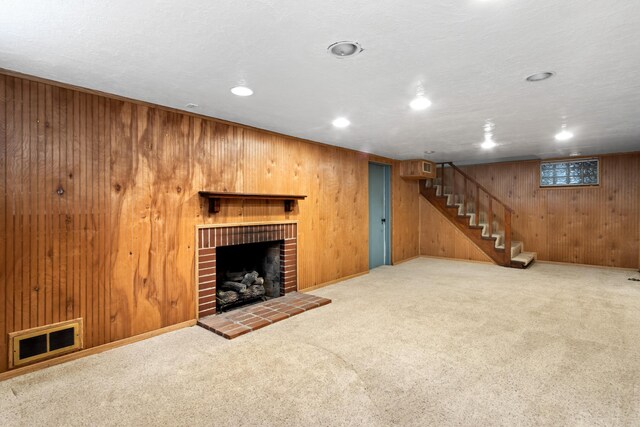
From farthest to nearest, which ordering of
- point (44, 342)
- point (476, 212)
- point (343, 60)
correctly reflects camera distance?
point (476, 212)
point (44, 342)
point (343, 60)

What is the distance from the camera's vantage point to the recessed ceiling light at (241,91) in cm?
267

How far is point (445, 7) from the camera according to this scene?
5.23 feet

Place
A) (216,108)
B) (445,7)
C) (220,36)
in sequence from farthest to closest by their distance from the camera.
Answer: (216,108) < (220,36) < (445,7)

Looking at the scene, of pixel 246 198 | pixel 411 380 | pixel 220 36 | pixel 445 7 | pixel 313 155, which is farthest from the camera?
pixel 313 155

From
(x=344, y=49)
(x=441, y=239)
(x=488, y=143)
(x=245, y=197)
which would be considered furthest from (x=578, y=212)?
(x=344, y=49)

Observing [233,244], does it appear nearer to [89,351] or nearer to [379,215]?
[89,351]

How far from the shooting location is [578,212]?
256 inches

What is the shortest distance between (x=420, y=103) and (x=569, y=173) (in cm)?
533

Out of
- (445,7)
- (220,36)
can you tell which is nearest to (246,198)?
(220,36)

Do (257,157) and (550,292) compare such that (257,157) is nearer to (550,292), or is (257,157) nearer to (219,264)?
(219,264)

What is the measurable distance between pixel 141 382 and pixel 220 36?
230 cm

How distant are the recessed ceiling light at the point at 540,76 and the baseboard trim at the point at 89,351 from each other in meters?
3.67

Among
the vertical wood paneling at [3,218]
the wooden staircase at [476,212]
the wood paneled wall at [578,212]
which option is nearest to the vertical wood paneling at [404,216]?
the wooden staircase at [476,212]

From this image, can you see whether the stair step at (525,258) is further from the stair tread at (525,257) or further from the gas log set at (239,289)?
the gas log set at (239,289)
